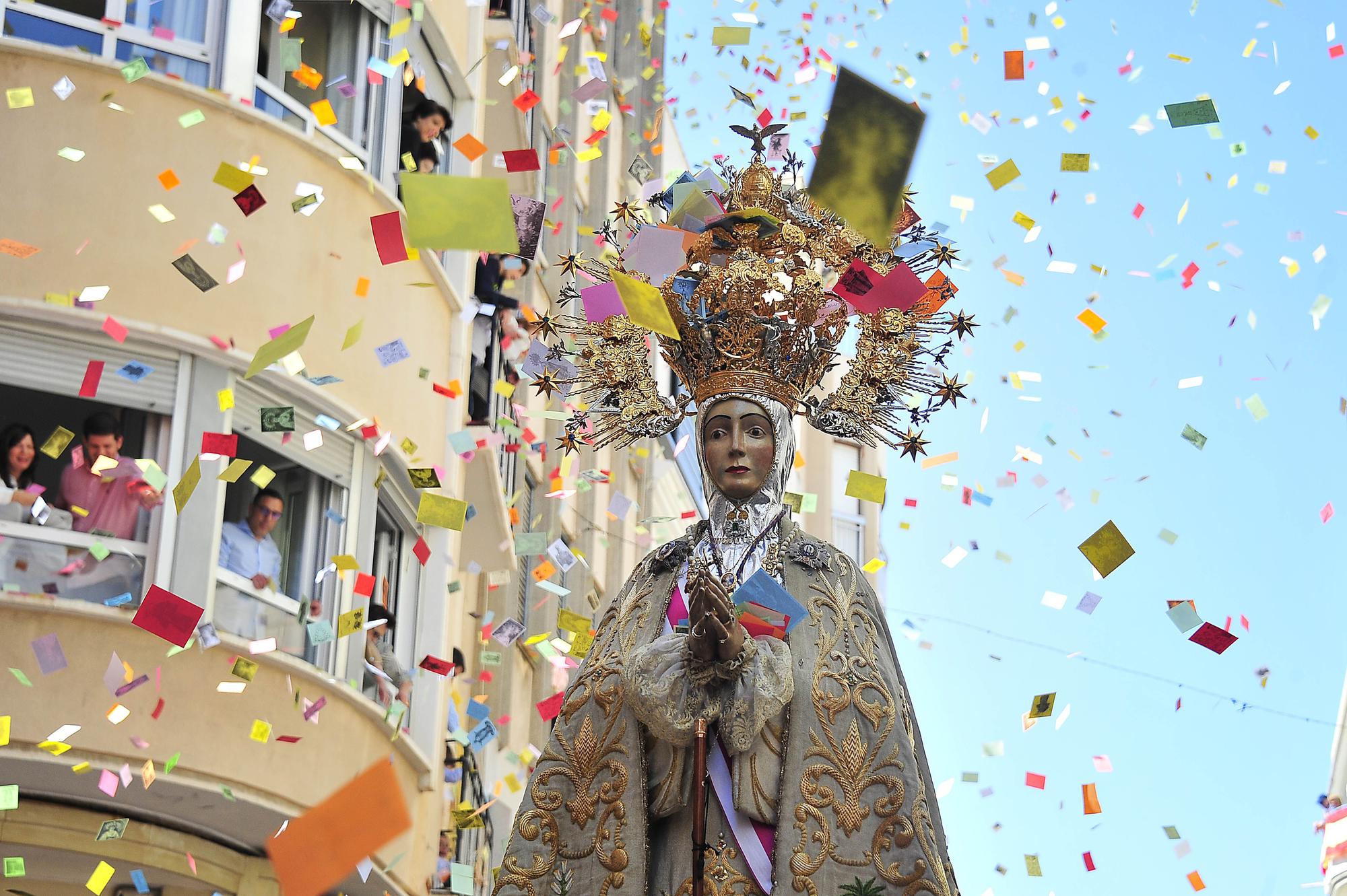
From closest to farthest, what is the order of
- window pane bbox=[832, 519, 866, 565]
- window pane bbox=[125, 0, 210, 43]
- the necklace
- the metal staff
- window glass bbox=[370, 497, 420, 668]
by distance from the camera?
the metal staff, the necklace, window pane bbox=[125, 0, 210, 43], window glass bbox=[370, 497, 420, 668], window pane bbox=[832, 519, 866, 565]

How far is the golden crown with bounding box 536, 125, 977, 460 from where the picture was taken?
809 centimetres

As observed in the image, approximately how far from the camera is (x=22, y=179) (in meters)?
10.8

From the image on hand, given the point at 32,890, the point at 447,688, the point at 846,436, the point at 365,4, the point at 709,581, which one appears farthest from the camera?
the point at 447,688

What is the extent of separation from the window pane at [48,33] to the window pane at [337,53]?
1.55 metres

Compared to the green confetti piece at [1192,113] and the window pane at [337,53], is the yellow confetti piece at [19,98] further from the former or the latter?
the green confetti piece at [1192,113]

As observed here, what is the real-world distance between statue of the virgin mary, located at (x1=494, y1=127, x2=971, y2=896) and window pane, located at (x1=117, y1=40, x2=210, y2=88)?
13.3ft

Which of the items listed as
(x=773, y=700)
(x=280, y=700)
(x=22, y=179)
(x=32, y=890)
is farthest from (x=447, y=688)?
(x=773, y=700)

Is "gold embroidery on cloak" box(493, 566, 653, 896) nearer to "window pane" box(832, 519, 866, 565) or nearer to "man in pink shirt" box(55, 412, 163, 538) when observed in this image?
"man in pink shirt" box(55, 412, 163, 538)

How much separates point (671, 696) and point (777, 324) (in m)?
1.71

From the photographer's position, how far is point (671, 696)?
7137 millimetres

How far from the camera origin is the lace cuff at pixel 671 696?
712 cm

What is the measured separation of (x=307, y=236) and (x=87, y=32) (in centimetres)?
166

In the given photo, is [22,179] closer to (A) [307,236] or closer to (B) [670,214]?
(A) [307,236]

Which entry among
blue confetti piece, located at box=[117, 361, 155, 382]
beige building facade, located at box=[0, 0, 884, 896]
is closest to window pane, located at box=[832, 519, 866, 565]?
beige building facade, located at box=[0, 0, 884, 896]
